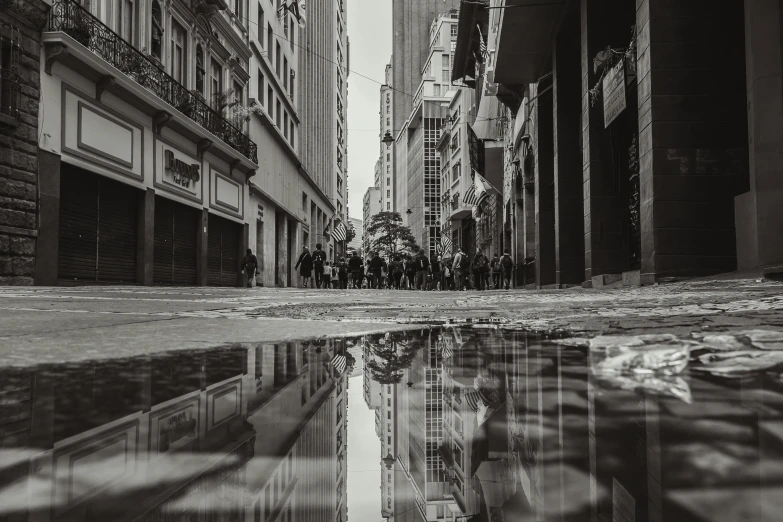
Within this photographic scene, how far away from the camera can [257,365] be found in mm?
1266

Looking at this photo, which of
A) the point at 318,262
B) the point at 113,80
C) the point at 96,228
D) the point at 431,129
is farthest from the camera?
the point at 431,129

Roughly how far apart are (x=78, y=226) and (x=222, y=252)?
1019 cm

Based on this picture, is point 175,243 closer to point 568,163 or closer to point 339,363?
point 568,163

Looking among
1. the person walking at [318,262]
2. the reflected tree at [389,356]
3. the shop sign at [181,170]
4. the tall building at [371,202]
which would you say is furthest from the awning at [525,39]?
the tall building at [371,202]

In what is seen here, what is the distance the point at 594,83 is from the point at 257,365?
1213 centimetres

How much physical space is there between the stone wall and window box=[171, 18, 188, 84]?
25.8 ft

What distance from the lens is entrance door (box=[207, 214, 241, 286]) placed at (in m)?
23.0

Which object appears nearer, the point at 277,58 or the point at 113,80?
the point at 113,80

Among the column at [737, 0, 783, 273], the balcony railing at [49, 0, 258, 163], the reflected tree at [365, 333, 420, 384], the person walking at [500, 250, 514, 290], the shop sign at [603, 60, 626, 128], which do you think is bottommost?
the reflected tree at [365, 333, 420, 384]

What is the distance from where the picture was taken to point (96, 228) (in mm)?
15000

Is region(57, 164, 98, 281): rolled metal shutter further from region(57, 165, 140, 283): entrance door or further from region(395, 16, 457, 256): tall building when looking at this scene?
region(395, 16, 457, 256): tall building

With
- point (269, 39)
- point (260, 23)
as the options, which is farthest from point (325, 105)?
point (260, 23)

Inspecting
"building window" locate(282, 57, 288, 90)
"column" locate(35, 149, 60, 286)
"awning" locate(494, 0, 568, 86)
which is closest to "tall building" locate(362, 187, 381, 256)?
"building window" locate(282, 57, 288, 90)

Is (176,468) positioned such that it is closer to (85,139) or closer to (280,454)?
(280,454)
